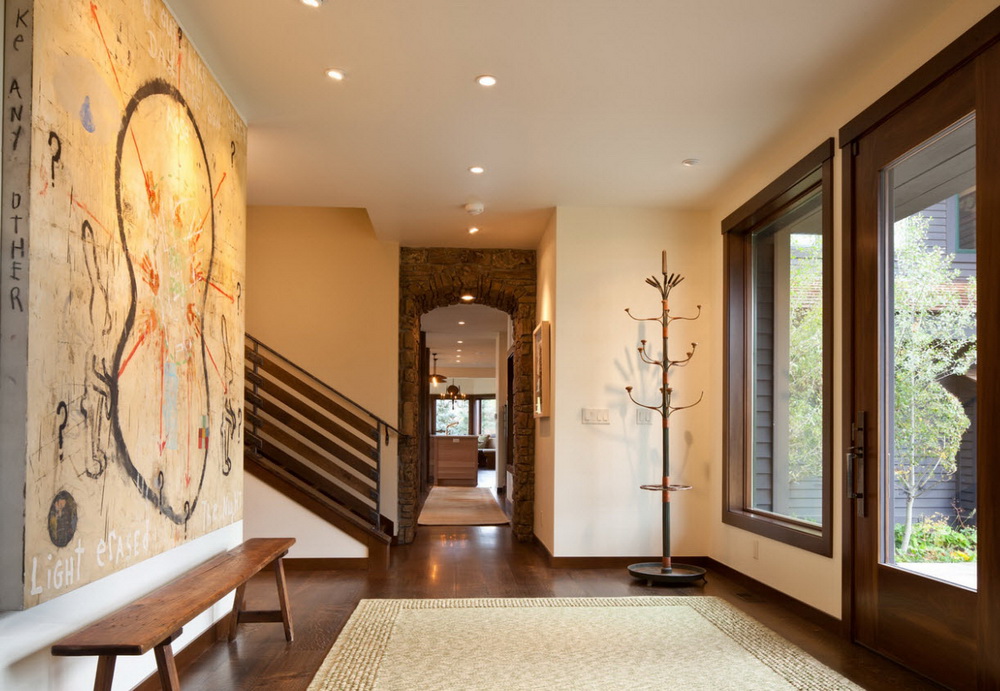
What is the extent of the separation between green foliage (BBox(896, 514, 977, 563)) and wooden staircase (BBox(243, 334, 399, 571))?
362cm

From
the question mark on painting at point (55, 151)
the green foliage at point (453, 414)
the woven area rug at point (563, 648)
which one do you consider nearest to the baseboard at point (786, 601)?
the woven area rug at point (563, 648)

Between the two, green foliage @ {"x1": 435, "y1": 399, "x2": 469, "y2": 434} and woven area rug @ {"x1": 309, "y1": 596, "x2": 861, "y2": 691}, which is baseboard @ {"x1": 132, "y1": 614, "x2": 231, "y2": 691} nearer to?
woven area rug @ {"x1": 309, "y1": 596, "x2": 861, "y2": 691}

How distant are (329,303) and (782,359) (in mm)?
4100

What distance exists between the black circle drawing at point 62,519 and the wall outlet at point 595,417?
423cm

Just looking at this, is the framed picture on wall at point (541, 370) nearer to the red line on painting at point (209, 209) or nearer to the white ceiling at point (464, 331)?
the red line on painting at point (209, 209)

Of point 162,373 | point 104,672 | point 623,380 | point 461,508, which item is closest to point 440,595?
point 623,380

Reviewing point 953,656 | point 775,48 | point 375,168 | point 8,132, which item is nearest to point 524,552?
point 375,168

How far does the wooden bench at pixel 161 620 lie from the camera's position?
2189mm

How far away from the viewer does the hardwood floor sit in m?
3.50

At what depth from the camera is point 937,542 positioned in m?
3.41

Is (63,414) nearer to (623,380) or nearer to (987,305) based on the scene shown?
(987,305)

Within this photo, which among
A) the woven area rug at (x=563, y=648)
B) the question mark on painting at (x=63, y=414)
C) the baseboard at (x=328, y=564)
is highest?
the question mark on painting at (x=63, y=414)

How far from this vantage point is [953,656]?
10.6ft

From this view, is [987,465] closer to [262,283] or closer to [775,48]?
[775,48]
